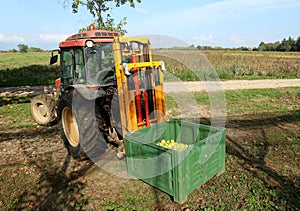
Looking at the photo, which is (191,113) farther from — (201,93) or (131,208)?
(131,208)

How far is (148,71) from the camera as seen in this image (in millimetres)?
4965

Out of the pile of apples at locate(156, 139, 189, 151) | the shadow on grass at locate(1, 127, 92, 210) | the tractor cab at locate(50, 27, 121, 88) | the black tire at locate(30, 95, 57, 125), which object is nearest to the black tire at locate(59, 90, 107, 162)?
the shadow on grass at locate(1, 127, 92, 210)

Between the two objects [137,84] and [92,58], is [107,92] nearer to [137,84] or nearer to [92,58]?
[137,84]

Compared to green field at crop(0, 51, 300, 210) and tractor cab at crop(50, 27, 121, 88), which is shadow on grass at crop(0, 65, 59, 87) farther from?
tractor cab at crop(50, 27, 121, 88)

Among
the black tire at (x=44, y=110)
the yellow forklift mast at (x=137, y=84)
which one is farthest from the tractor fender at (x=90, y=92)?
the black tire at (x=44, y=110)

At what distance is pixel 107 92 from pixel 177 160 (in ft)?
7.36

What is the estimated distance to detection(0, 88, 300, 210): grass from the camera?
3781 millimetres

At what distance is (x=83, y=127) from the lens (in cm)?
472

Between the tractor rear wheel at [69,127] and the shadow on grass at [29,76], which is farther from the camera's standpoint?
the shadow on grass at [29,76]

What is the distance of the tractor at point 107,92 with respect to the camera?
4.66 metres

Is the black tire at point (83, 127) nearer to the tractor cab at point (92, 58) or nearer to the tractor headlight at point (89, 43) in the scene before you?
the tractor cab at point (92, 58)

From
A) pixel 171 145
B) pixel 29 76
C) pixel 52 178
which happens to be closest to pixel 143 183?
pixel 171 145

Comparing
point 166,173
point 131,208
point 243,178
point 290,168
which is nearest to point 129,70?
point 166,173

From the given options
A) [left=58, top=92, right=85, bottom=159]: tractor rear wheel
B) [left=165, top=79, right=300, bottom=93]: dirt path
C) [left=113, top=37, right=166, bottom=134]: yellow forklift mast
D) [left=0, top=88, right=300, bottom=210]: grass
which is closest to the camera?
[left=0, top=88, right=300, bottom=210]: grass
